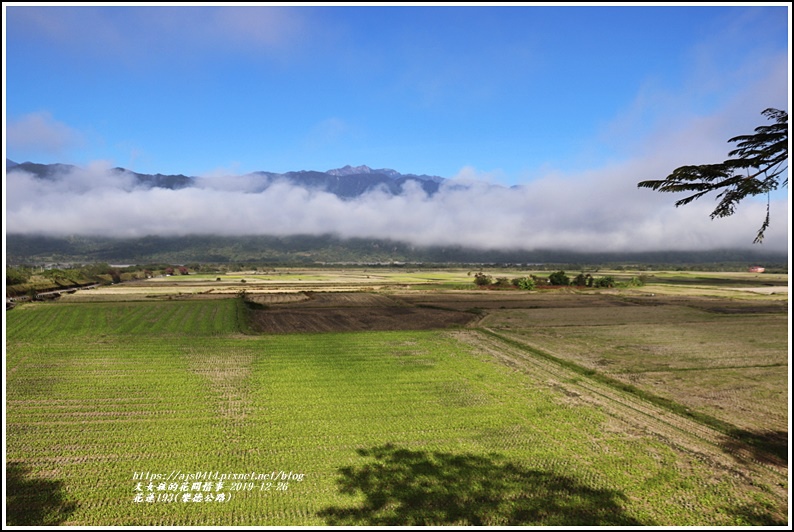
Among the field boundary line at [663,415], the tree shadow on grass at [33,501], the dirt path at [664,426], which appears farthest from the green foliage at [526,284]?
the tree shadow on grass at [33,501]

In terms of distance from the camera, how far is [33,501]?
1118 centimetres

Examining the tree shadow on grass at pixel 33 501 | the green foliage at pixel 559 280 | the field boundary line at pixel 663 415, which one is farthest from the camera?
the green foliage at pixel 559 280

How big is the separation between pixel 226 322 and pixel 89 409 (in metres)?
26.5

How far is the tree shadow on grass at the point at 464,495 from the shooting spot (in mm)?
10820

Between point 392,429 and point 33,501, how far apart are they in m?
11.0

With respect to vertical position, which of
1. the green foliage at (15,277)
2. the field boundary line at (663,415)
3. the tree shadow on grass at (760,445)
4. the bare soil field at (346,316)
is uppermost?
the green foliage at (15,277)

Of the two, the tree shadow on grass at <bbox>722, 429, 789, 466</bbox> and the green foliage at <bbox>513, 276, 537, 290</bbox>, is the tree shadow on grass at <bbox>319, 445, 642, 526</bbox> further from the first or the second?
the green foliage at <bbox>513, 276, 537, 290</bbox>

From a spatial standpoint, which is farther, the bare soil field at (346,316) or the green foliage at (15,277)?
the green foliage at (15,277)

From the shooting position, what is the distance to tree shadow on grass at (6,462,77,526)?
412 inches

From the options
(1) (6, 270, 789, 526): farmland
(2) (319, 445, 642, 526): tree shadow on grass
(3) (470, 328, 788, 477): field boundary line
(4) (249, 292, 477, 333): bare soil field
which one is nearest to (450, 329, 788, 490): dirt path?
(3) (470, 328, 788, 477): field boundary line

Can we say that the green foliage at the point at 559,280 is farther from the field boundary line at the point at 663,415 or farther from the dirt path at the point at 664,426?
the dirt path at the point at 664,426

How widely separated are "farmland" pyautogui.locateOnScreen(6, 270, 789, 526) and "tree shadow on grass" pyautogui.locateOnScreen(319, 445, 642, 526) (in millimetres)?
56

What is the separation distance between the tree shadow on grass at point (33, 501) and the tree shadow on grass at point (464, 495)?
269 inches

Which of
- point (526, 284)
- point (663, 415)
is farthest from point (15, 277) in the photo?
point (526, 284)
